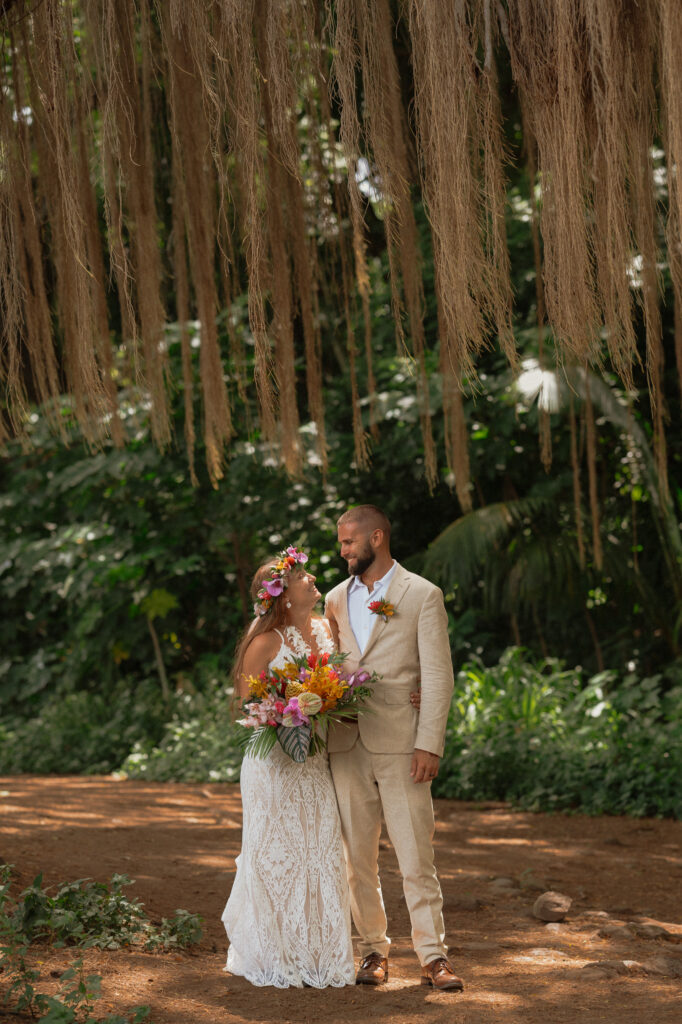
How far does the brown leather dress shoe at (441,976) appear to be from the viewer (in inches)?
143

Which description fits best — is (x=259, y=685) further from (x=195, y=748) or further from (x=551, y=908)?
(x=195, y=748)

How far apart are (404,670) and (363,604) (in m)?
0.33

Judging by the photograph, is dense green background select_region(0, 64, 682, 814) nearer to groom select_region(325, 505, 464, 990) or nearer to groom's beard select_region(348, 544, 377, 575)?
groom select_region(325, 505, 464, 990)

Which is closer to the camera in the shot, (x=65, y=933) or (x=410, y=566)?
(x=65, y=933)

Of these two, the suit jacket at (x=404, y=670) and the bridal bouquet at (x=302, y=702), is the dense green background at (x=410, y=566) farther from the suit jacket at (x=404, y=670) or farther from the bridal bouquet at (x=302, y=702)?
the bridal bouquet at (x=302, y=702)

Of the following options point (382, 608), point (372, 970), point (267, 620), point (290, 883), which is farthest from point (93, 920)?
A: point (382, 608)

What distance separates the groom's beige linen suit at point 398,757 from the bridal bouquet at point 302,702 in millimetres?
103

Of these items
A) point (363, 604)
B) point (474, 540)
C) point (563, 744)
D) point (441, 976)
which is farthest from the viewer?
point (474, 540)

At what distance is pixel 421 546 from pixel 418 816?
25.8ft

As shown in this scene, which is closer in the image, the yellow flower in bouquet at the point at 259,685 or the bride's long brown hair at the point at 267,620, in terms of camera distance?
the yellow flower in bouquet at the point at 259,685

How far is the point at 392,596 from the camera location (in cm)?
402

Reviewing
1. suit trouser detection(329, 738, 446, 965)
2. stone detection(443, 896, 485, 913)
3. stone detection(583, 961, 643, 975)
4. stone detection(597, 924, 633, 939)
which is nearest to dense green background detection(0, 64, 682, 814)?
stone detection(443, 896, 485, 913)

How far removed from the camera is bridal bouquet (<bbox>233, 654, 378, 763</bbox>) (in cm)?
376

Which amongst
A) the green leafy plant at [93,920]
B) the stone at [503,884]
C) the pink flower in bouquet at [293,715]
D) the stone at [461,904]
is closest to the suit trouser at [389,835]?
the pink flower in bouquet at [293,715]
